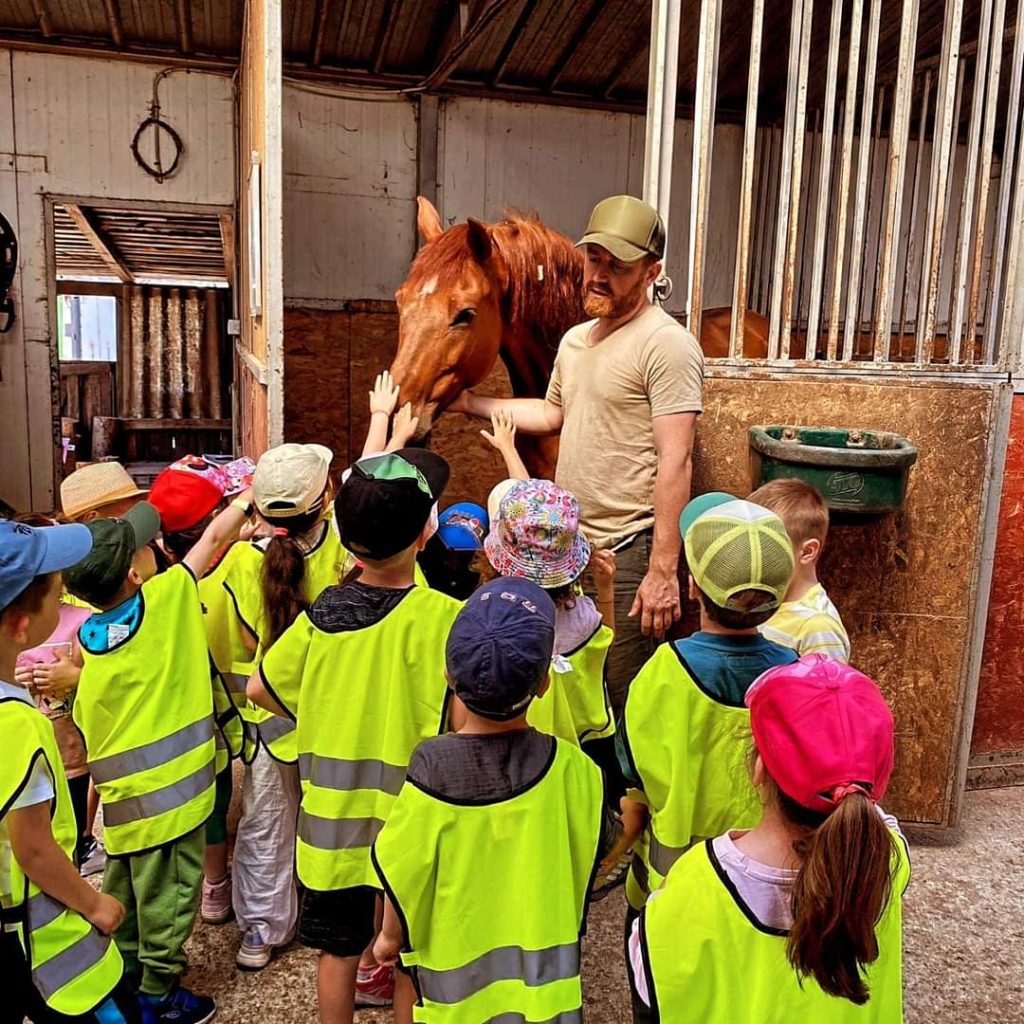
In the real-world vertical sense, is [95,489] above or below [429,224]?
below

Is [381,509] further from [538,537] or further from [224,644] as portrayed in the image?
[224,644]

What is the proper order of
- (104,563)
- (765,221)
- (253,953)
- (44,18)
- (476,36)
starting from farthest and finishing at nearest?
(765,221) < (44,18) < (476,36) < (253,953) < (104,563)

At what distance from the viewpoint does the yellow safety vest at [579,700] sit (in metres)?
1.75

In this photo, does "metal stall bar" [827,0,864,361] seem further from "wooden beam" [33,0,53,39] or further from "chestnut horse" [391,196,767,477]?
"wooden beam" [33,0,53,39]

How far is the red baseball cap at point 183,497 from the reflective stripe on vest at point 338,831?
0.92 metres

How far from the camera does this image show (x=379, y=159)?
23.0ft

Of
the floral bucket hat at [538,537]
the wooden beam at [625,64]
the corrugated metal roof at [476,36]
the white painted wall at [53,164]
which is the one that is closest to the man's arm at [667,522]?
the floral bucket hat at [538,537]

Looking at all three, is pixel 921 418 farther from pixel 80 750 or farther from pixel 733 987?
pixel 80 750

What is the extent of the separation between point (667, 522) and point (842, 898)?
53.9 inches

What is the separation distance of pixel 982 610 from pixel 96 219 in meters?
8.10

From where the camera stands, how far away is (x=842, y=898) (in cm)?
98

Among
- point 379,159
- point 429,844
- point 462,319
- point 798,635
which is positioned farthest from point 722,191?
point 429,844

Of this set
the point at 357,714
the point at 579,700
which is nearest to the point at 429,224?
the point at 579,700

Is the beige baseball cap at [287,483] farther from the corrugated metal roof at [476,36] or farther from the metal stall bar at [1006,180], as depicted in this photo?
the corrugated metal roof at [476,36]
